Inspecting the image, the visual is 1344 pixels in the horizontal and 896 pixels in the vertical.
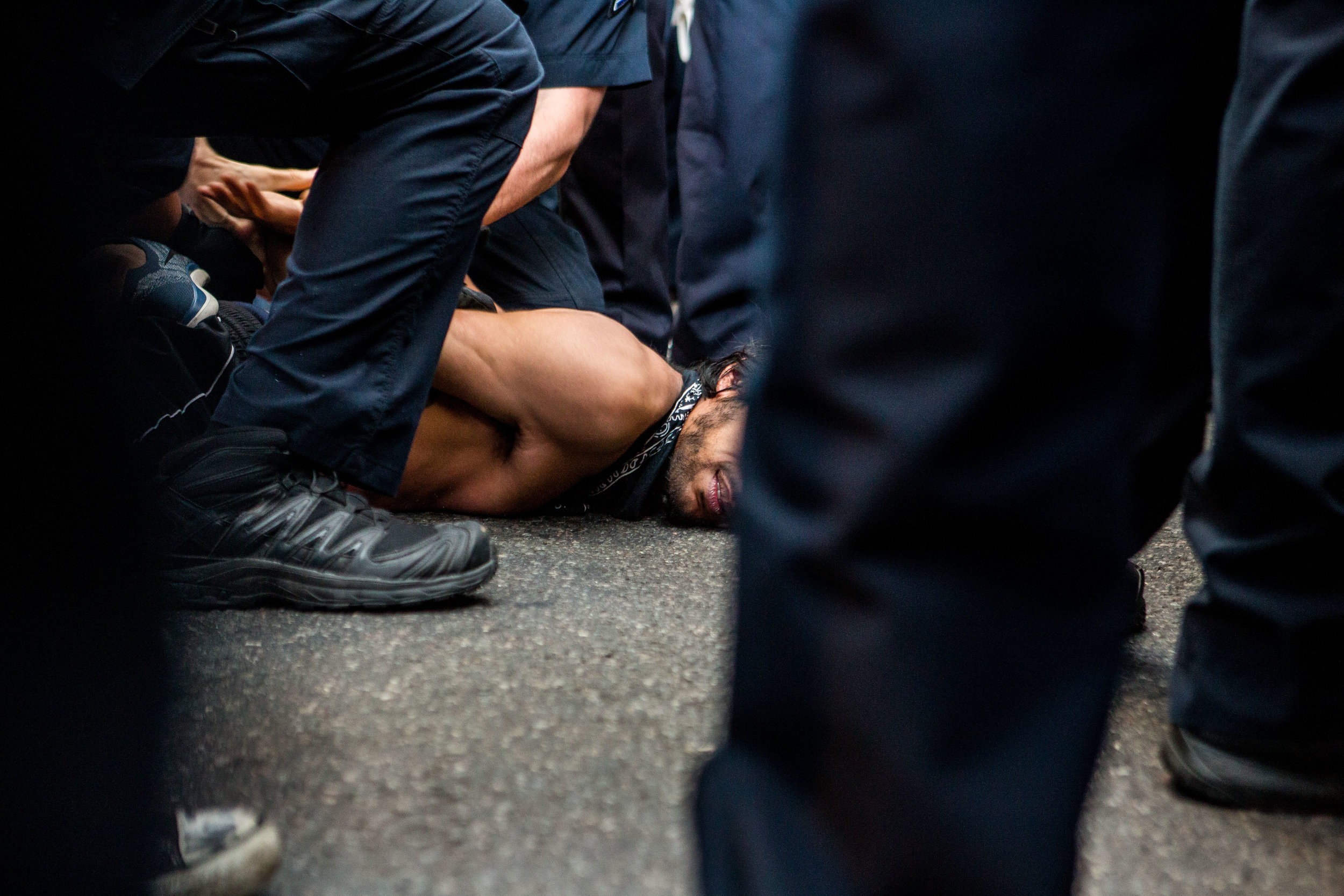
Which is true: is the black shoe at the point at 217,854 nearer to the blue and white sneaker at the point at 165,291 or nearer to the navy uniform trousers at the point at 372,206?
the navy uniform trousers at the point at 372,206

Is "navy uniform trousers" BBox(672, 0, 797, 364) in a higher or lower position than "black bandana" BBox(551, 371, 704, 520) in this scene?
higher

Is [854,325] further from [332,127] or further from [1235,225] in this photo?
[332,127]

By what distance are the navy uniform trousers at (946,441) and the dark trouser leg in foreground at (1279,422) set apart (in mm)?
488

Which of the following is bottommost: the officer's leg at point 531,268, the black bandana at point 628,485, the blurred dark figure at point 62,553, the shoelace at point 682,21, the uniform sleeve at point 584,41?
the black bandana at point 628,485

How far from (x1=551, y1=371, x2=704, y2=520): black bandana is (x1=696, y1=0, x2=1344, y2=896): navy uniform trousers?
4.66 ft

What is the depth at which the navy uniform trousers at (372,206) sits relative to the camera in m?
1.21

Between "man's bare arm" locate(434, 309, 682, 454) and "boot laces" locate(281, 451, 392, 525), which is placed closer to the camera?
"boot laces" locate(281, 451, 392, 525)

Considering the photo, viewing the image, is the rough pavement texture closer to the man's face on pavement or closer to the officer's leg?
the man's face on pavement

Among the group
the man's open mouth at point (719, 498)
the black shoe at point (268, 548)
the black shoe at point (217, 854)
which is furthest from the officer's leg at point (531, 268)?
the black shoe at point (217, 854)

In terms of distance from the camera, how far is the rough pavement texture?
2.38ft

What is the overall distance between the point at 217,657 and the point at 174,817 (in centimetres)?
44

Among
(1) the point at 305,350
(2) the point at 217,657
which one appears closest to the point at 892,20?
(2) the point at 217,657

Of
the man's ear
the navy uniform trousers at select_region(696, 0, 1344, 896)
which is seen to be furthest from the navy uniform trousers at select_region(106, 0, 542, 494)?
the navy uniform trousers at select_region(696, 0, 1344, 896)

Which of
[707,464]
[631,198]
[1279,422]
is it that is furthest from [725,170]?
[1279,422]
